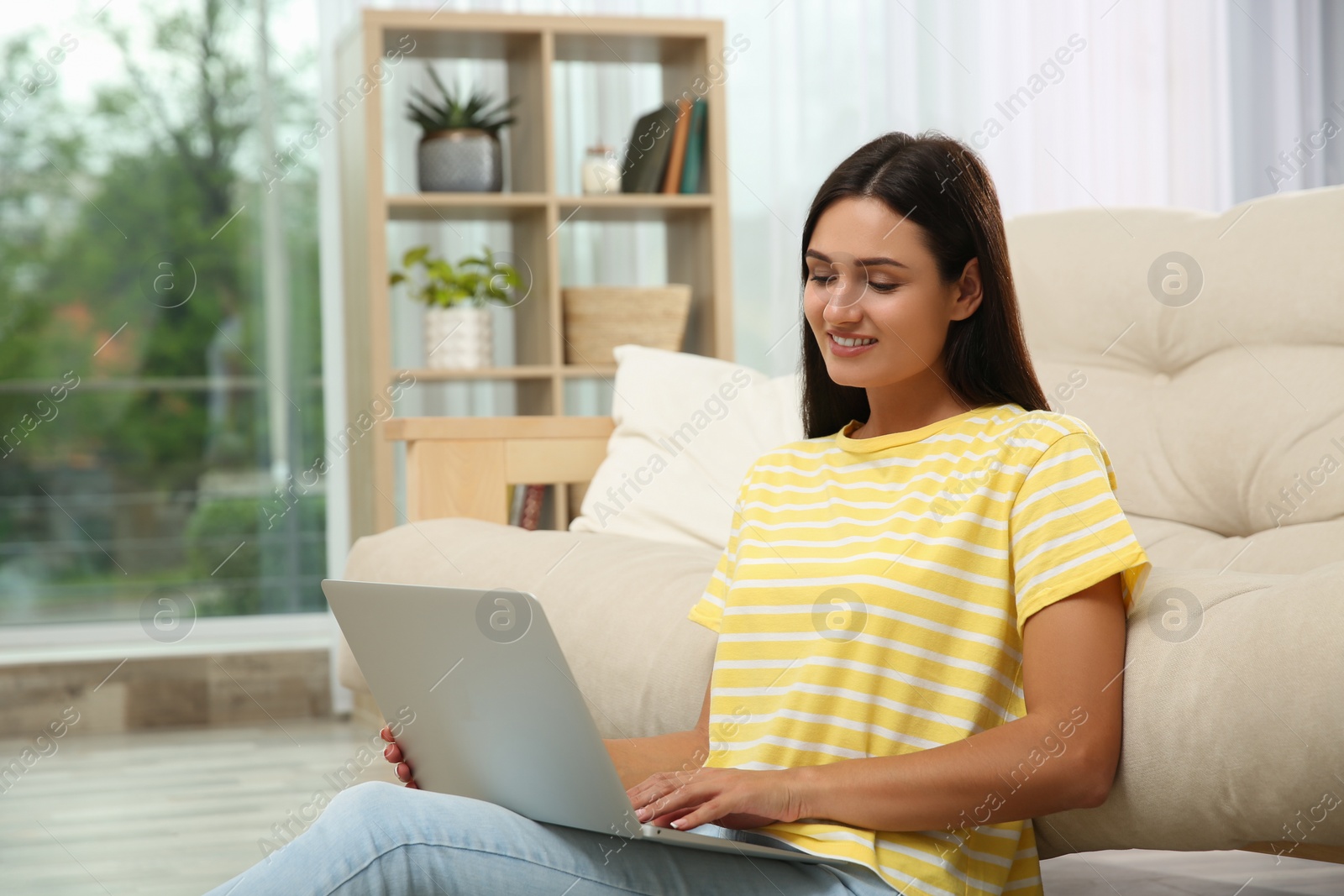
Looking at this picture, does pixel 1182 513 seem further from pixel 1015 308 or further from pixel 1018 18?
pixel 1018 18

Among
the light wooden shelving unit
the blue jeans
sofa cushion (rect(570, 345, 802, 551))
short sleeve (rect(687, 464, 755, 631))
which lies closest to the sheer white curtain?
the light wooden shelving unit

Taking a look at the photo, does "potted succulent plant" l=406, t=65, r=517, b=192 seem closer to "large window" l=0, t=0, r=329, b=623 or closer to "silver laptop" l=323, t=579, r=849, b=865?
"large window" l=0, t=0, r=329, b=623

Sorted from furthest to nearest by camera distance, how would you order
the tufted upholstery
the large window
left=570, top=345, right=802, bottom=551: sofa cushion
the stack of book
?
the large window
the stack of book
left=570, top=345, right=802, bottom=551: sofa cushion
the tufted upholstery

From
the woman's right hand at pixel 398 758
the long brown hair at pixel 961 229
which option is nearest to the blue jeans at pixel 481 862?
the woman's right hand at pixel 398 758

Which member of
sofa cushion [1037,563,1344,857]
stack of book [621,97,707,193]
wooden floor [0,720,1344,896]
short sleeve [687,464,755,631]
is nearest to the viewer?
sofa cushion [1037,563,1344,857]

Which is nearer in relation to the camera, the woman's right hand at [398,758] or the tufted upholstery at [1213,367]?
the woman's right hand at [398,758]

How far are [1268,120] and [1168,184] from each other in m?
0.30

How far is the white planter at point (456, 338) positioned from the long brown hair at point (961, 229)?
197 cm

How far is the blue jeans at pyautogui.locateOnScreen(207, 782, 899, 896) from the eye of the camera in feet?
3.02

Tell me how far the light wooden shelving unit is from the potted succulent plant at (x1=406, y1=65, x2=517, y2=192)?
46 millimetres

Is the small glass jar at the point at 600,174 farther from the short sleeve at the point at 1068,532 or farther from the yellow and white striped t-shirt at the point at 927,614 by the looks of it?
the short sleeve at the point at 1068,532

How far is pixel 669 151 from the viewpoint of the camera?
3148 millimetres

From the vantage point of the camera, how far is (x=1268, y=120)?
3623 mm

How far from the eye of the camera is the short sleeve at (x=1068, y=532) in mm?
942
